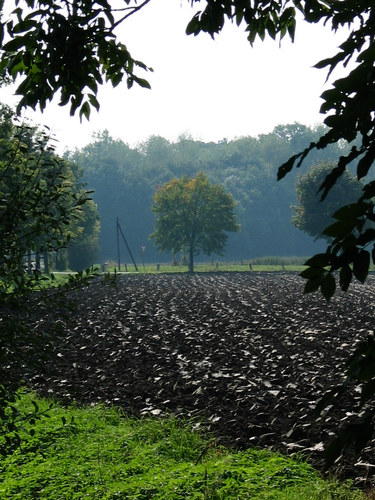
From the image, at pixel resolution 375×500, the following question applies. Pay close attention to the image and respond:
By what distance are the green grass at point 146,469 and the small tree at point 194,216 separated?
218ft

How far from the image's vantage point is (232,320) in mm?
19375

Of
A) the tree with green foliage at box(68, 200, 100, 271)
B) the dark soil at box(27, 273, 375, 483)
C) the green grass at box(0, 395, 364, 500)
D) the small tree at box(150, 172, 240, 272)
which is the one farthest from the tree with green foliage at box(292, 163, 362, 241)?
the green grass at box(0, 395, 364, 500)

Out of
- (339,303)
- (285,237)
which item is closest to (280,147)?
(285,237)

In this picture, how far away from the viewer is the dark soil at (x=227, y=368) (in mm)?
7590

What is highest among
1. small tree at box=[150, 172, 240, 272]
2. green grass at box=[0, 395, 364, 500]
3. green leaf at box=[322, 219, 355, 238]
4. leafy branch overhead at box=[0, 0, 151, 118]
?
small tree at box=[150, 172, 240, 272]

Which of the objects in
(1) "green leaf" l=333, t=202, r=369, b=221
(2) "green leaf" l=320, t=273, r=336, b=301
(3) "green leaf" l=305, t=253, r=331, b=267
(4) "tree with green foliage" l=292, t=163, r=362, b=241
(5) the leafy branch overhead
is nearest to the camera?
(1) "green leaf" l=333, t=202, r=369, b=221

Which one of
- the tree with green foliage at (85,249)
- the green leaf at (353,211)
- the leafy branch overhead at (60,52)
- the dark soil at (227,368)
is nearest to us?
the green leaf at (353,211)

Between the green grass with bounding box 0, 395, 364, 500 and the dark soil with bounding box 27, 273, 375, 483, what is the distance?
1.78 feet

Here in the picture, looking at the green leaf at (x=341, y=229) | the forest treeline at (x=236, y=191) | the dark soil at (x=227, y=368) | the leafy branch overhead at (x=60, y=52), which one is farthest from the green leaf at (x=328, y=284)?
the forest treeline at (x=236, y=191)

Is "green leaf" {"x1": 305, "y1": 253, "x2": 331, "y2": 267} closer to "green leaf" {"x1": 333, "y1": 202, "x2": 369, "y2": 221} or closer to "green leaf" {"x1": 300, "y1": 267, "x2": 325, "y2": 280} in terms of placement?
"green leaf" {"x1": 300, "y1": 267, "x2": 325, "y2": 280}

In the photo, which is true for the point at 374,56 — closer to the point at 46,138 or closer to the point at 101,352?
the point at 46,138

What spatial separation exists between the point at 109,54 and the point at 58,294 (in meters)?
1.99

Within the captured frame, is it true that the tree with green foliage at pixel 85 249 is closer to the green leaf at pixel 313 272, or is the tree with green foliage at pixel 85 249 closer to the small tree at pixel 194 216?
the small tree at pixel 194 216

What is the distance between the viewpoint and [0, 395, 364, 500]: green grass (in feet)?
17.7
